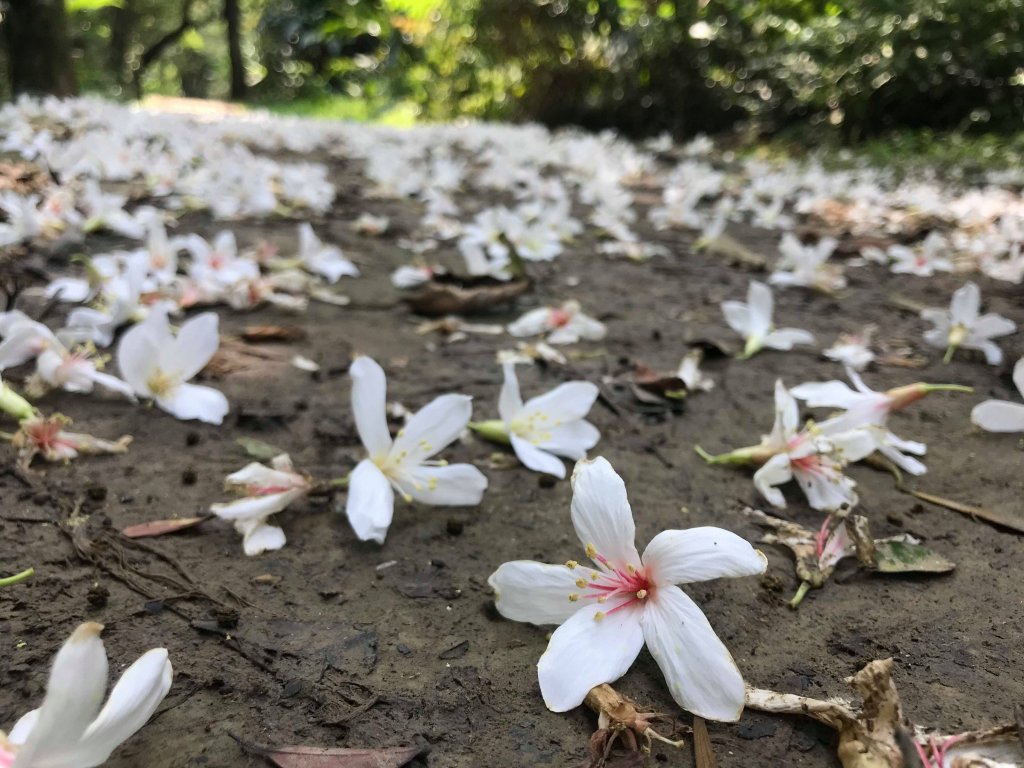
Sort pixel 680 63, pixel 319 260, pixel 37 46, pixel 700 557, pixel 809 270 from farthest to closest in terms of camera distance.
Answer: pixel 680 63 < pixel 37 46 < pixel 809 270 < pixel 319 260 < pixel 700 557

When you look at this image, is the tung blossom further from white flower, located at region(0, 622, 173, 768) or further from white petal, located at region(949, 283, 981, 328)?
white petal, located at region(949, 283, 981, 328)

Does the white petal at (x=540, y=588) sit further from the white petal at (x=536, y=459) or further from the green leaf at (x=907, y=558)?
the green leaf at (x=907, y=558)

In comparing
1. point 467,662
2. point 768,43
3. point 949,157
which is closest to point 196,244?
point 467,662

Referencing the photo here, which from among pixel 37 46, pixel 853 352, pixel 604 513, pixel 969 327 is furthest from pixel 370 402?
pixel 37 46

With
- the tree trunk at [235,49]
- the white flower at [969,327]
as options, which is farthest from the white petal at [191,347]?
the tree trunk at [235,49]

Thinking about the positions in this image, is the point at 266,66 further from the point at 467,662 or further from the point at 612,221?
the point at 467,662

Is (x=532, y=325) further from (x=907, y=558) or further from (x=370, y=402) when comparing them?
(x=907, y=558)
